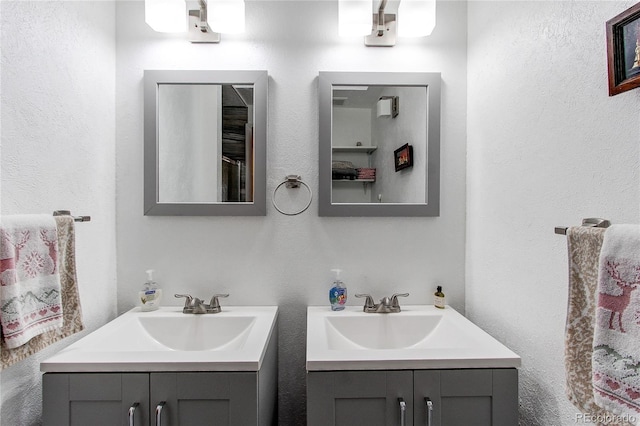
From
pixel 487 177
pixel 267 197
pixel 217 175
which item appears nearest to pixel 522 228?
pixel 487 177

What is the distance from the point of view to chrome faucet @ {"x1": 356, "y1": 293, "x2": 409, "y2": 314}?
127cm

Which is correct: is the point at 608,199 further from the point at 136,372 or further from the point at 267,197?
the point at 136,372

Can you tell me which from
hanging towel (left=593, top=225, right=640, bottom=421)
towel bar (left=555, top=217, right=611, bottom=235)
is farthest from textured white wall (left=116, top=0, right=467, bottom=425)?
hanging towel (left=593, top=225, right=640, bottom=421)

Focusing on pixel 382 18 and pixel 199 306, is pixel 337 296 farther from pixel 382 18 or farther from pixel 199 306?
pixel 382 18

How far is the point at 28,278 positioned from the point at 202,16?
1.05 meters

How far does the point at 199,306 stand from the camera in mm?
1253

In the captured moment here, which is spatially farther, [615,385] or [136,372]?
[136,372]

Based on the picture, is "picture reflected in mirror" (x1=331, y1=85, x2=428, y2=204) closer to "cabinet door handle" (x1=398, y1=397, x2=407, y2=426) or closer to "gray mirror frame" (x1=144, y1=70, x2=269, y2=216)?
"gray mirror frame" (x1=144, y1=70, x2=269, y2=216)

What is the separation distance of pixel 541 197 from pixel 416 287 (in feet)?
1.98

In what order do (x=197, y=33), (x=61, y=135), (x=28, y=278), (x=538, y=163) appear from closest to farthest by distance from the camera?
(x=28, y=278), (x=538, y=163), (x=61, y=135), (x=197, y=33)

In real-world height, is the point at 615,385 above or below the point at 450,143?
below

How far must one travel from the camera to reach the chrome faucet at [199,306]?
4.10ft

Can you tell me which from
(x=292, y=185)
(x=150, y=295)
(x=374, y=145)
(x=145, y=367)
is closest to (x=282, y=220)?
(x=292, y=185)

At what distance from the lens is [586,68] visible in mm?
784
